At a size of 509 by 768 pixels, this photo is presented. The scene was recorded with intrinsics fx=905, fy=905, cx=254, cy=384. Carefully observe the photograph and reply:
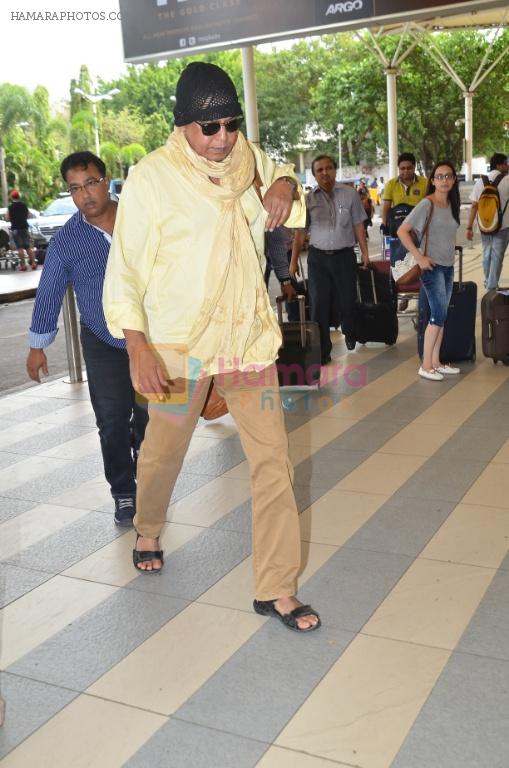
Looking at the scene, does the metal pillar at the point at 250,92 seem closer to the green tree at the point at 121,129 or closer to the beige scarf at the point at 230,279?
the beige scarf at the point at 230,279

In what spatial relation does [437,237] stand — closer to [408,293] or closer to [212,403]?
[408,293]

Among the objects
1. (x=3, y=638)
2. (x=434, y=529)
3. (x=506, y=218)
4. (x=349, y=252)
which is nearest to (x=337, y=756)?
(x=3, y=638)

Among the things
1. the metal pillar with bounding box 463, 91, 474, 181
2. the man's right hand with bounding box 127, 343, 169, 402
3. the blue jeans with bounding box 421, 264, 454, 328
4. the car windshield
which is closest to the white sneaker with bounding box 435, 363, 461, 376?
the blue jeans with bounding box 421, 264, 454, 328

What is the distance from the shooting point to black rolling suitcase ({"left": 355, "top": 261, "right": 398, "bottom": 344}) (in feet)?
28.3

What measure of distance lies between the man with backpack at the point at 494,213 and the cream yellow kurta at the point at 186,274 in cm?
789

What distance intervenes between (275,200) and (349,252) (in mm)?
4916

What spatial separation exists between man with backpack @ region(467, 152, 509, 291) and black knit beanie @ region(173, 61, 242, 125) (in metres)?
8.05

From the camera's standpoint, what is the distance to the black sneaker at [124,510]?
4.55 meters

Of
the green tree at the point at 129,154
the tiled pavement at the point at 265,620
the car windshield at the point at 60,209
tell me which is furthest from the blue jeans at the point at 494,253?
the green tree at the point at 129,154

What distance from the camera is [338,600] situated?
11.7 ft

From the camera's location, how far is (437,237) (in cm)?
707

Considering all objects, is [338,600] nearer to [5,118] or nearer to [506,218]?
[506,218]

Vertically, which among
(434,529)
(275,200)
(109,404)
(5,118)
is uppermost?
(5,118)

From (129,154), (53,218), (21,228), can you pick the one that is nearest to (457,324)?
(21,228)
